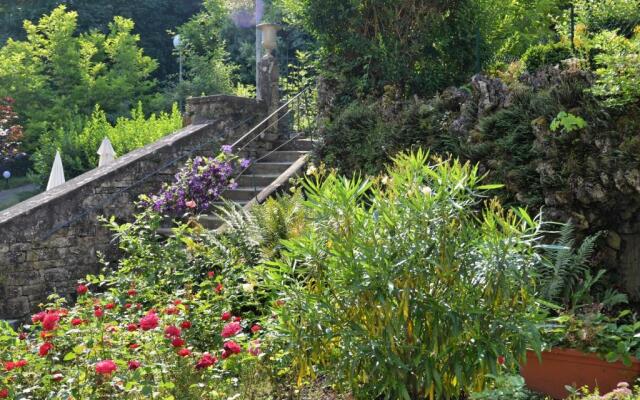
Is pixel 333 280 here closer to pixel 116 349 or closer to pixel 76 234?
pixel 116 349

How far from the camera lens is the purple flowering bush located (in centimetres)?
867

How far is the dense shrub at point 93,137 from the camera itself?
1502 cm

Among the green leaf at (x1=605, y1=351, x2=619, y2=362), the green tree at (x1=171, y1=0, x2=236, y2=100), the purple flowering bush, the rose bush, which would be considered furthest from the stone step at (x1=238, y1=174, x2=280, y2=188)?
the green tree at (x1=171, y1=0, x2=236, y2=100)

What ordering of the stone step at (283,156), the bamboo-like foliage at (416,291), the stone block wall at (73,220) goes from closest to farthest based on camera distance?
the bamboo-like foliage at (416,291) → the stone block wall at (73,220) → the stone step at (283,156)

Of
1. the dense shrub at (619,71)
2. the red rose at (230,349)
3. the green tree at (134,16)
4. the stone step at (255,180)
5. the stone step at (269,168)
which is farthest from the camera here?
the green tree at (134,16)

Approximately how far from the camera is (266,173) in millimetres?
10109

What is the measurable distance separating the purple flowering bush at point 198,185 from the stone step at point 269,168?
848 mm

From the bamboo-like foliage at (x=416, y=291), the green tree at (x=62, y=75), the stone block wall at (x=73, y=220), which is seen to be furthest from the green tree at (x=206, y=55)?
the bamboo-like foliage at (x=416, y=291)

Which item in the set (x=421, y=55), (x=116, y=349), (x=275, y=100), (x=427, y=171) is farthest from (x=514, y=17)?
(x=116, y=349)

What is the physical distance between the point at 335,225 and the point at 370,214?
8.6 inches

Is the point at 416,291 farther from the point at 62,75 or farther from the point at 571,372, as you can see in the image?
the point at 62,75

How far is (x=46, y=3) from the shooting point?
24.4m

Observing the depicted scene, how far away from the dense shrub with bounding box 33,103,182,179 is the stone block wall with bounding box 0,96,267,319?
5104 millimetres

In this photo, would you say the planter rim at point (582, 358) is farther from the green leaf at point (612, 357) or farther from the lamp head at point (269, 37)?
the lamp head at point (269, 37)
